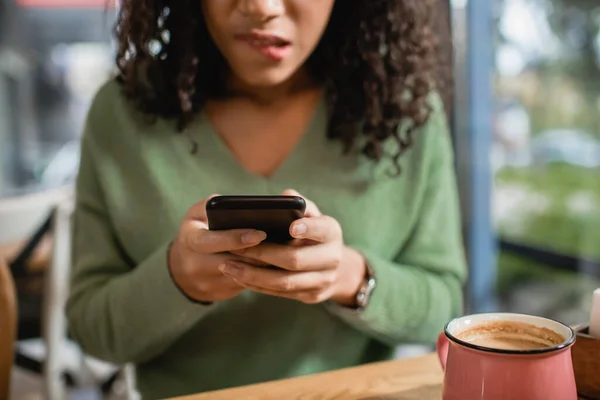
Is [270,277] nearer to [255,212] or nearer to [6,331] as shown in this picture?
[255,212]

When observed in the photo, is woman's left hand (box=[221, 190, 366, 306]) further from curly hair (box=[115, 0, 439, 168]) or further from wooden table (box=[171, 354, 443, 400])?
curly hair (box=[115, 0, 439, 168])

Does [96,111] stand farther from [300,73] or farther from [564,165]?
[564,165]

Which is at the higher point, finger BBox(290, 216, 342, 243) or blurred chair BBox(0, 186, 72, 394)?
finger BBox(290, 216, 342, 243)

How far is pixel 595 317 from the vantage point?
2.15ft

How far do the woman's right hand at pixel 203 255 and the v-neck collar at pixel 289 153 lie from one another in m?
0.21

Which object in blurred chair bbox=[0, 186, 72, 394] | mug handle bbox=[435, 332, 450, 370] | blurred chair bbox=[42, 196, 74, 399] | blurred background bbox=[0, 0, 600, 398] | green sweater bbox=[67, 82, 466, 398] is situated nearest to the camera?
mug handle bbox=[435, 332, 450, 370]

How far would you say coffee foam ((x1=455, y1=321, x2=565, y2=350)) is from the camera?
0.58 meters

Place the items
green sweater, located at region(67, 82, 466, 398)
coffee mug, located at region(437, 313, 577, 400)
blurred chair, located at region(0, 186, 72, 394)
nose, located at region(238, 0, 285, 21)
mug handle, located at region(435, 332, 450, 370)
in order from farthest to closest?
blurred chair, located at region(0, 186, 72, 394)
green sweater, located at region(67, 82, 466, 398)
nose, located at region(238, 0, 285, 21)
mug handle, located at region(435, 332, 450, 370)
coffee mug, located at region(437, 313, 577, 400)

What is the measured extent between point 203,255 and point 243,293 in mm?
245

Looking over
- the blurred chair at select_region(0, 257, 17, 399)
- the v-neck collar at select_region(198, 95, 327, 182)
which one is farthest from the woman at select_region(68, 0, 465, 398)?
the blurred chair at select_region(0, 257, 17, 399)

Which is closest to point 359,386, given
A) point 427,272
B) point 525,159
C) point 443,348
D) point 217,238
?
point 443,348

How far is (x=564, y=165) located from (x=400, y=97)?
1481 mm

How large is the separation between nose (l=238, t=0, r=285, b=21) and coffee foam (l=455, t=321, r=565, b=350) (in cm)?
50

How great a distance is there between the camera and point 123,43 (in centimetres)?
104
